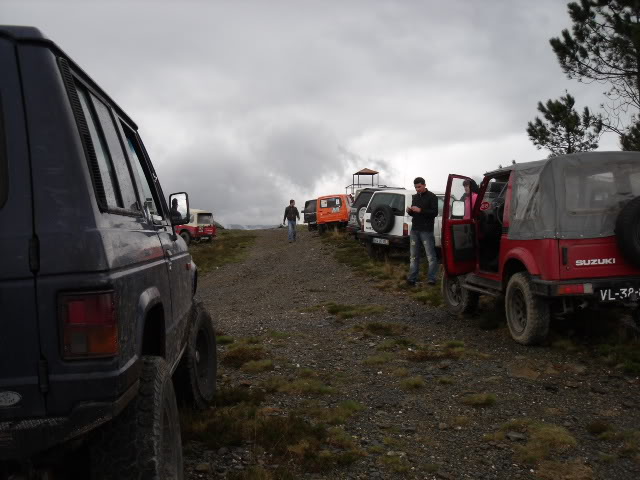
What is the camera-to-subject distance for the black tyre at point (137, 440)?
220 centimetres

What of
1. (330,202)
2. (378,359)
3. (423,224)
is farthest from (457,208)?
(330,202)

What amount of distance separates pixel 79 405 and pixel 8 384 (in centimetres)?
25

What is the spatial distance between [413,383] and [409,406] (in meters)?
0.49

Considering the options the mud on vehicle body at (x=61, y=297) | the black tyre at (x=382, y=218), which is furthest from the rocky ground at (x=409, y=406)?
the black tyre at (x=382, y=218)

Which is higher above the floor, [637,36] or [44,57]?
[637,36]

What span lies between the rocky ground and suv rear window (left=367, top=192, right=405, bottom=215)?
6.29 metres

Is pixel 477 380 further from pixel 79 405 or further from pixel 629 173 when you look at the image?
pixel 79 405

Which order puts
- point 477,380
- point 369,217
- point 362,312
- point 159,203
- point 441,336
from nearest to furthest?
point 159,203 → point 477,380 → point 441,336 → point 362,312 → point 369,217

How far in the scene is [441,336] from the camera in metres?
7.35

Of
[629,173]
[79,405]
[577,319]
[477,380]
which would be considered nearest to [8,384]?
[79,405]

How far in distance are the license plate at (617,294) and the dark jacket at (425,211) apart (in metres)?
5.04

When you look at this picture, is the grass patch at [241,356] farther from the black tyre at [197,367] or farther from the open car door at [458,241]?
the open car door at [458,241]

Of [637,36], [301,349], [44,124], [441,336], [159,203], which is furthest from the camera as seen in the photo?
[637,36]

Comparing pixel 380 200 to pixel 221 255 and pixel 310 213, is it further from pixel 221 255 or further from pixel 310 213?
pixel 310 213
